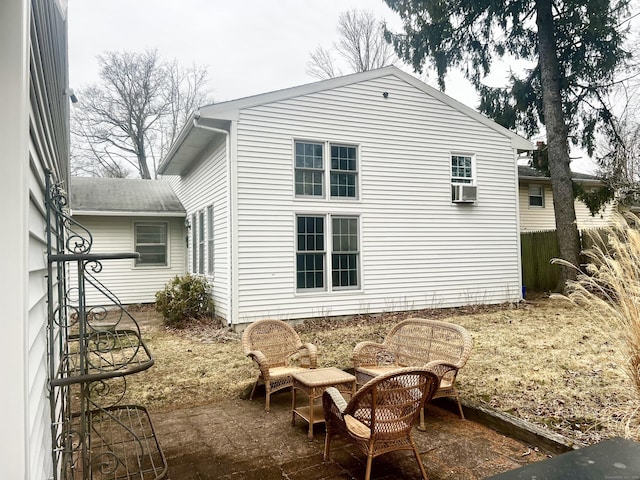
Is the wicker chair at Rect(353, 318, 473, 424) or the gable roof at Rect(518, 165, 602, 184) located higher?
the gable roof at Rect(518, 165, 602, 184)

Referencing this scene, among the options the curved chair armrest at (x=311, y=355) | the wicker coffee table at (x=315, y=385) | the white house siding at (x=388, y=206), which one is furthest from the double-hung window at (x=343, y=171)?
the wicker coffee table at (x=315, y=385)

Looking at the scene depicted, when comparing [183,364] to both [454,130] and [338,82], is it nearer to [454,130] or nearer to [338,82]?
[338,82]

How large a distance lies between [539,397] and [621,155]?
39.7 ft

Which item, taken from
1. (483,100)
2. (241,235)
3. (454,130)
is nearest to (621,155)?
→ (483,100)

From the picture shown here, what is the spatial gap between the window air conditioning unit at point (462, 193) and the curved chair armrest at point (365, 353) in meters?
6.94

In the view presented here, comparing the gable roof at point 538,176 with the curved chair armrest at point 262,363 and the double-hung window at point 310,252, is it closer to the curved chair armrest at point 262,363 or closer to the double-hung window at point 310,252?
the double-hung window at point 310,252

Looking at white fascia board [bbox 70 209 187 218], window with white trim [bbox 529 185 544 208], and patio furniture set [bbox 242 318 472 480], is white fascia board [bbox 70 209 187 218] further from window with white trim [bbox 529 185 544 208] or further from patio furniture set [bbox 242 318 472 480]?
window with white trim [bbox 529 185 544 208]

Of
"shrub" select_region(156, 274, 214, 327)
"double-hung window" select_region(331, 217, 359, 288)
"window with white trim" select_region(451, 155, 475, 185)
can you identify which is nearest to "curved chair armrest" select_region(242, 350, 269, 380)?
"double-hung window" select_region(331, 217, 359, 288)

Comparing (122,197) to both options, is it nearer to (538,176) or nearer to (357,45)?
(357,45)

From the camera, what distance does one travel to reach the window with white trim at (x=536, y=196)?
1672 centimetres

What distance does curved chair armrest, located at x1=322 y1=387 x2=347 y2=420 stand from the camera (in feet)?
9.12

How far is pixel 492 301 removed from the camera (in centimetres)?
A: 1084

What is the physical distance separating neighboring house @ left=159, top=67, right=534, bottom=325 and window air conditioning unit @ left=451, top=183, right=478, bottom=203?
0.08 ft

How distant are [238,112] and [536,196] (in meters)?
13.3
